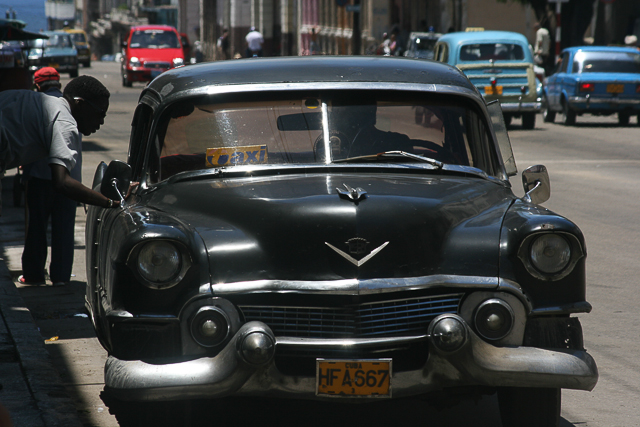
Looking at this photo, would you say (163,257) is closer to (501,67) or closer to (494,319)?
(494,319)

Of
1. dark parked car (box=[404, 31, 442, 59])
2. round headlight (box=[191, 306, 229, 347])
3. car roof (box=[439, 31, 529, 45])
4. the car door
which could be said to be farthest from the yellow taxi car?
round headlight (box=[191, 306, 229, 347])

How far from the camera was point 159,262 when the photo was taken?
3.82 meters

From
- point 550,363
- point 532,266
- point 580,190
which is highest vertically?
point 532,266

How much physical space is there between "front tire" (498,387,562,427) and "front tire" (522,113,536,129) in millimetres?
17741

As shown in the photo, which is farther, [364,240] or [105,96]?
[105,96]

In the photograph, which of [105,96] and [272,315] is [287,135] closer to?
[272,315]

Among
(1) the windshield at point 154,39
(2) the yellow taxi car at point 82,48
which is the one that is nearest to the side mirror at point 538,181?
(1) the windshield at point 154,39

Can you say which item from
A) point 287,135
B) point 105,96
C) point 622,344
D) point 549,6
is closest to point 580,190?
point 622,344

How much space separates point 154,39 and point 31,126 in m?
31.4

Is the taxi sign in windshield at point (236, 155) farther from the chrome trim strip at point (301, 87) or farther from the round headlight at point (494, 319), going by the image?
the round headlight at point (494, 319)

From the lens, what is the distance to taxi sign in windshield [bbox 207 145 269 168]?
4.66m

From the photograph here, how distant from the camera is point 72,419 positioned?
172 inches

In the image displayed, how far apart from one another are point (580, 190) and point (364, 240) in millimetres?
9308

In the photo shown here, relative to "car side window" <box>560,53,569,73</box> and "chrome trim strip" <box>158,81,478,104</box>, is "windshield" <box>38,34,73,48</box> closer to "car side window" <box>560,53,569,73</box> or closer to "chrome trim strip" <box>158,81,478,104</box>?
"car side window" <box>560,53,569,73</box>
